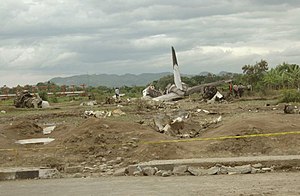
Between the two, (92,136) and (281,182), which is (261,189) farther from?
(92,136)

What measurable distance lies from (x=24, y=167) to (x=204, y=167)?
232 inches

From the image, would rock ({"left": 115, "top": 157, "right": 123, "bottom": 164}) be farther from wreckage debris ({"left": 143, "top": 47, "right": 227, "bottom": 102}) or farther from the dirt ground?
wreckage debris ({"left": 143, "top": 47, "right": 227, "bottom": 102})

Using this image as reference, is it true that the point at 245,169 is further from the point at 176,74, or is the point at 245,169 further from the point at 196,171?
the point at 176,74

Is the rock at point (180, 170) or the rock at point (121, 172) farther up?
the rock at point (180, 170)

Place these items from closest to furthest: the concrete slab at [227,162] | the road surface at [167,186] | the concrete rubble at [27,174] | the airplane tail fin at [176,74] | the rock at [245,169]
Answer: the road surface at [167,186] < the rock at [245,169] < the concrete slab at [227,162] < the concrete rubble at [27,174] < the airplane tail fin at [176,74]

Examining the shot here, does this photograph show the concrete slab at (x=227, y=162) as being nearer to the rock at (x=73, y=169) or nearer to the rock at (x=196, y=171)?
the rock at (x=196, y=171)

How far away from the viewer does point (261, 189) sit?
1112 cm

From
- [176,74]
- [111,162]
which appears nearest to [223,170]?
[111,162]

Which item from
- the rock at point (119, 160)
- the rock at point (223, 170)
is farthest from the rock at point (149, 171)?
the rock at point (119, 160)

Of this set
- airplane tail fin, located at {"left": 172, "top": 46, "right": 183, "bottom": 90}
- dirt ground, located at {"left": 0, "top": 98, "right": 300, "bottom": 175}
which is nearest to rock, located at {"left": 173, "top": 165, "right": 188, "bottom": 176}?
dirt ground, located at {"left": 0, "top": 98, "right": 300, "bottom": 175}

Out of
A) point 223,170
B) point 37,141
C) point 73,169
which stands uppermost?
point 37,141

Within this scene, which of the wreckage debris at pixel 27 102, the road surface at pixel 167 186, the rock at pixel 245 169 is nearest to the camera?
the road surface at pixel 167 186

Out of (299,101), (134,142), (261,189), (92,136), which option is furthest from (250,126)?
(299,101)

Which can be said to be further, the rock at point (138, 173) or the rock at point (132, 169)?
the rock at point (132, 169)
